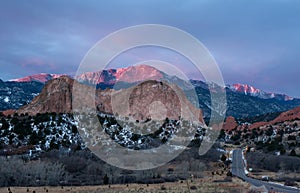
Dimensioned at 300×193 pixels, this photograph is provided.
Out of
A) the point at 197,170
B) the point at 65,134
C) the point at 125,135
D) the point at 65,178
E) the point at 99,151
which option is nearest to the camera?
the point at 65,178

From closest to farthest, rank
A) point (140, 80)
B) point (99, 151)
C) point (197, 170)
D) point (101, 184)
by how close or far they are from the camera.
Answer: point (101, 184), point (197, 170), point (99, 151), point (140, 80)

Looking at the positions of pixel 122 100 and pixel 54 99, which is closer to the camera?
pixel 54 99

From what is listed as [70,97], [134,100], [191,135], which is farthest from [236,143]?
[70,97]

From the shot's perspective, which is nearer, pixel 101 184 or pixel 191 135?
pixel 101 184

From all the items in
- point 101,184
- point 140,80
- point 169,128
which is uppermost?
point 140,80

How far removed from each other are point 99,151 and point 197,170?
58.3 ft

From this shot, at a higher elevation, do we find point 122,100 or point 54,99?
point 122,100

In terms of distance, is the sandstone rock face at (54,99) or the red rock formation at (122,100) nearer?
the sandstone rock face at (54,99)

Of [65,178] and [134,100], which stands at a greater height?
[134,100]

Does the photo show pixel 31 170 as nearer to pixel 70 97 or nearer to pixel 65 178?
pixel 65 178

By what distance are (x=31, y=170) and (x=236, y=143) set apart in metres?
76.7

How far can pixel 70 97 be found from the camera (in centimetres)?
11088

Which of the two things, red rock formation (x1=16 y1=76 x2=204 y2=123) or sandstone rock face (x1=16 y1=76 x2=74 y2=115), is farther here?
red rock formation (x1=16 y1=76 x2=204 y2=123)

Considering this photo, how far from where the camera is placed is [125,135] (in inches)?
3241
